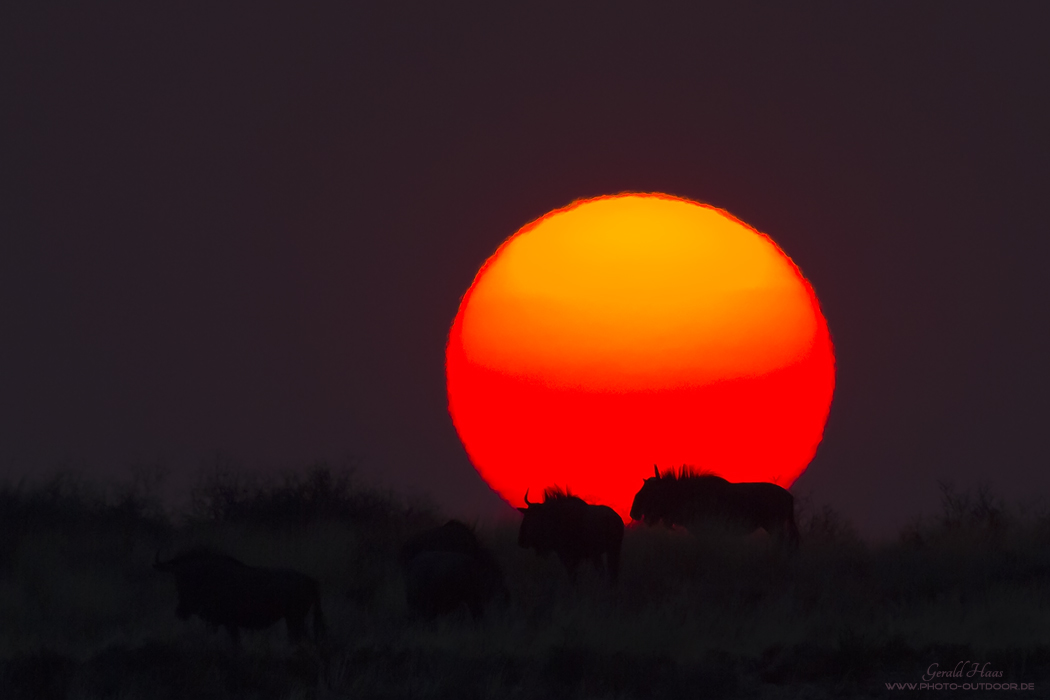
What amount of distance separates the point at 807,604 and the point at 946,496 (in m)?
7.96

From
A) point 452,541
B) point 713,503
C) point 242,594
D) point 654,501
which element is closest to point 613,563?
point 452,541

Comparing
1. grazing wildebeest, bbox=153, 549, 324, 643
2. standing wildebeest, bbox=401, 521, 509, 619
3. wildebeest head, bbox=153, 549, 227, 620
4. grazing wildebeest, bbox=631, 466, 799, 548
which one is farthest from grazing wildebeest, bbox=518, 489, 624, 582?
wildebeest head, bbox=153, 549, 227, 620

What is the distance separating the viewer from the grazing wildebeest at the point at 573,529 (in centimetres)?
1720

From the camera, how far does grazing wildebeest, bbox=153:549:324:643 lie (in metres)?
14.1

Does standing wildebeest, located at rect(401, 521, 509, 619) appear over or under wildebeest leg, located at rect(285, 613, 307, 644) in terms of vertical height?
over

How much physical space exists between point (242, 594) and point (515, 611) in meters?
3.08

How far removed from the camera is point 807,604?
16.9 m

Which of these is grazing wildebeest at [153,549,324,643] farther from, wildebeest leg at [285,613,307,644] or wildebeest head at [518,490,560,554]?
wildebeest head at [518,490,560,554]

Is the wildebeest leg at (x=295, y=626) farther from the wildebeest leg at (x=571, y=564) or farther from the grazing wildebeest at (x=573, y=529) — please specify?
the wildebeest leg at (x=571, y=564)

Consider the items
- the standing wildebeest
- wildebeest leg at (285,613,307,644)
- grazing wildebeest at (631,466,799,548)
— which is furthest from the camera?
grazing wildebeest at (631,466,799,548)

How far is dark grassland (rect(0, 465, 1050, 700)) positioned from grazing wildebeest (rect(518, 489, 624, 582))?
0.44 meters

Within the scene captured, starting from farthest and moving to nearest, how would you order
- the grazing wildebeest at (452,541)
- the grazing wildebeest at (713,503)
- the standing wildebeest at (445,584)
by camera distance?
A: the grazing wildebeest at (713,503)
the grazing wildebeest at (452,541)
the standing wildebeest at (445,584)

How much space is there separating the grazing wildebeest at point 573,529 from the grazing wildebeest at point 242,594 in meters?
3.58

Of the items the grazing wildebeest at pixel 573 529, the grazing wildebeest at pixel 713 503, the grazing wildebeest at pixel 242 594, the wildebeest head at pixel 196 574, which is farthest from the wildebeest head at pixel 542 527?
the wildebeest head at pixel 196 574
